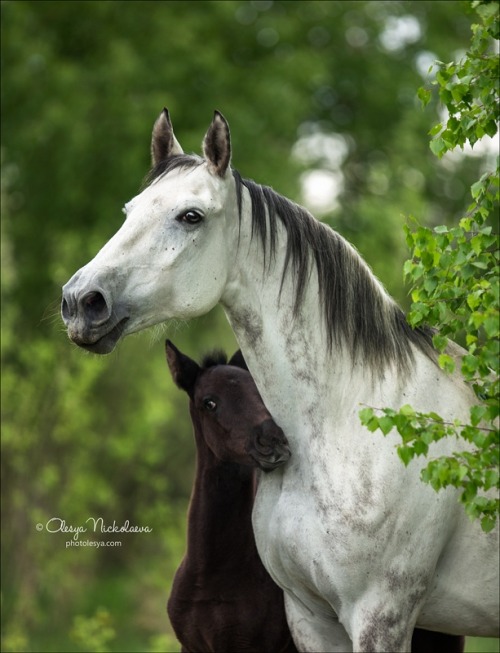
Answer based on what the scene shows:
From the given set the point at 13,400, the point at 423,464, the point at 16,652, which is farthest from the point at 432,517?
the point at 13,400

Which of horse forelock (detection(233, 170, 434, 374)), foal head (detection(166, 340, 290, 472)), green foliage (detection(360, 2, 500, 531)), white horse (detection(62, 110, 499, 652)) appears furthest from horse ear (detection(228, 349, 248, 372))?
green foliage (detection(360, 2, 500, 531))

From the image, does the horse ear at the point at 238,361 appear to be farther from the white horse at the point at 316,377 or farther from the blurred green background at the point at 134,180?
the blurred green background at the point at 134,180

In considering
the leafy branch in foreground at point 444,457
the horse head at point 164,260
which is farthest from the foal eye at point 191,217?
the leafy branch in foreground at point 444,457

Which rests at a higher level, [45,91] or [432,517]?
[45,91]

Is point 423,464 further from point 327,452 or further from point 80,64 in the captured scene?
point 80,64

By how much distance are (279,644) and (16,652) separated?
441 centimetres

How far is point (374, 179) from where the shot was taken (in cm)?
1362

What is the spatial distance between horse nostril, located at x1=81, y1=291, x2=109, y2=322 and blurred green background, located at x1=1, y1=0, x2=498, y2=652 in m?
5.94

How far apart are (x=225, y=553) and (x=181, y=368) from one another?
88 centimetres

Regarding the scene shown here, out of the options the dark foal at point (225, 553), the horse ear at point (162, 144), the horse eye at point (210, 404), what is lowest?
the dark foal at point (225, 553)

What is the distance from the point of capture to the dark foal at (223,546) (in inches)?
173

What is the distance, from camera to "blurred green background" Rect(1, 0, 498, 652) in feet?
33.5

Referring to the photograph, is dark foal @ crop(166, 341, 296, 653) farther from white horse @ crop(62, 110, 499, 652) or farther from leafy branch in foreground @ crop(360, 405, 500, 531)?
leafy branch in foreground @ crop(360, 405, 500, 531)

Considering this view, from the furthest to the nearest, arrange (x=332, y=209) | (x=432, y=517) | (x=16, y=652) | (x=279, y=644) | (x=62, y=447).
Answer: (x=332, y=209), (x=62, y=447), (x=16, y=652), (x=279, y=644), (x=432, y=517)
